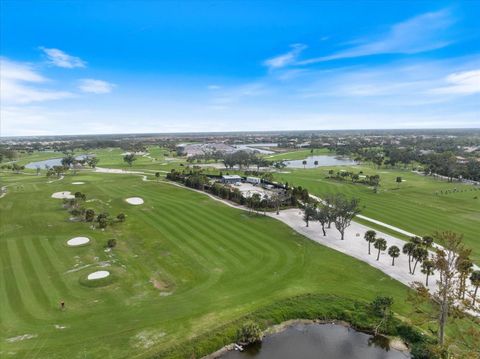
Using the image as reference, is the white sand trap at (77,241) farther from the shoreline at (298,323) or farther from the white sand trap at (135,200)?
the shoreline at (298,323)

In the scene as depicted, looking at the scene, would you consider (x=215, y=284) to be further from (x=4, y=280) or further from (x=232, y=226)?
(x=4, y=280)

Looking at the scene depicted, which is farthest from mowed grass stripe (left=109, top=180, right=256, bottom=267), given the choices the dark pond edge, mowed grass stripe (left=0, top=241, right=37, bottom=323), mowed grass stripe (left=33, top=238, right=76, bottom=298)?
mowed grass stripe (left=0, top=241, right=37, bottom=323)

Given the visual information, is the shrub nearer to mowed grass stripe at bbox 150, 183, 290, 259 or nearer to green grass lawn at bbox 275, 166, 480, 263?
mowed grass stripe at bbox 150, 183, 290, 259

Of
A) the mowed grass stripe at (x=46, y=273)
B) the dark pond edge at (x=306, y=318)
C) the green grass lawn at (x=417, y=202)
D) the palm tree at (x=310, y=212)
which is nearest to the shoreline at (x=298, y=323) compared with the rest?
the dark pond edge at (x=306, y=318)

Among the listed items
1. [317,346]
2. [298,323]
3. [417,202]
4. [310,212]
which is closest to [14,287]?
[298,323]

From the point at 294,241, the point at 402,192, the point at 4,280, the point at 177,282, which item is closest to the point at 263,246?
the point at 294,241

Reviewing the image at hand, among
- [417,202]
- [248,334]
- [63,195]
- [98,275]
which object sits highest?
[63,195]

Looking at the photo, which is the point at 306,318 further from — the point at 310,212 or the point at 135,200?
the point at 135,200
